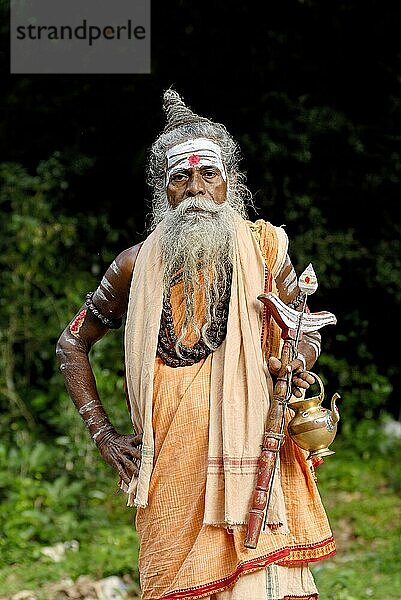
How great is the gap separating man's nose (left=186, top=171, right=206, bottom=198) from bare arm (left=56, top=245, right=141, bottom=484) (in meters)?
0.32

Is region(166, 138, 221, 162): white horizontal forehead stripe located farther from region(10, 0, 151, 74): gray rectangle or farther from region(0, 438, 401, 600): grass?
region(10, 0, 151, 74): gray rectangle

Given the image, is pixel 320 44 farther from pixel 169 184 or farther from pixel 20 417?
pixel 169 184

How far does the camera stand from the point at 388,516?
23.4ft

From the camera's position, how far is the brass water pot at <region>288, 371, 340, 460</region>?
3.20 meters

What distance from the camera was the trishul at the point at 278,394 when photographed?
10.3ft

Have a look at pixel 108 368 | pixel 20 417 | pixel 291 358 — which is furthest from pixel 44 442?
pixel 291 358

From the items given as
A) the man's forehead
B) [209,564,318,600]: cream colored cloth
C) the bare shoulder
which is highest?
the man's forehead

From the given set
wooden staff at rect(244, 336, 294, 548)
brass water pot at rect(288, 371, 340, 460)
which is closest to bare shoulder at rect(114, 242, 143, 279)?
wooden staff at rect(244, 336, 294, 548)

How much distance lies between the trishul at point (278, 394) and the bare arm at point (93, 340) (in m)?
0.55

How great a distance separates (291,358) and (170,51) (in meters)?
5.25

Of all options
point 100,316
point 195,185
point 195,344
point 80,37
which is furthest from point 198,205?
point 80,37

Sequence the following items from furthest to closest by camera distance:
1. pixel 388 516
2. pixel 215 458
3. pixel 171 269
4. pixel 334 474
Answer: pixel 334 474
pixel 388 516
pixel 171 269
pixel 215 458

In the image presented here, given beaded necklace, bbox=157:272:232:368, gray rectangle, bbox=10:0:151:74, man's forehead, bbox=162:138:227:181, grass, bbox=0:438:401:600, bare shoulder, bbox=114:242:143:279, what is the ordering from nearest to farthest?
beaded necklace, bbox=157:272:232:368 < man's forehead, bbox=162:138:227:181 < bare shoulder, bbox=114:242:143:279 < grass, bbox=0:438:401:600 < gray rectangle, bbox=10:0:151:74

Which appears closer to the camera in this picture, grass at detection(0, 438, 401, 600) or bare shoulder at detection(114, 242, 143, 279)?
bare shoulder at detection(114, 242, 143, 279)
